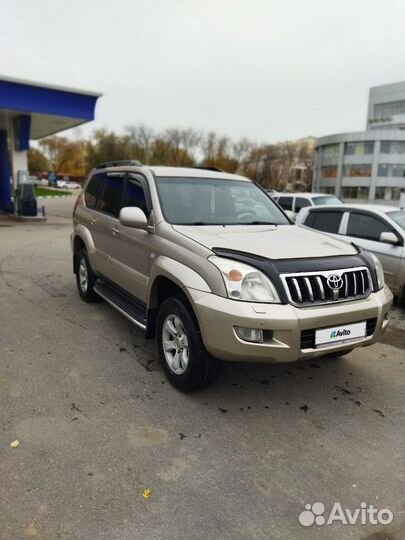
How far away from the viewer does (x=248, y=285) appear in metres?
2.99

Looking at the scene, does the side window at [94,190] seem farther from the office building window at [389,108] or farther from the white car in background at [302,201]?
the office building window at [389,108]

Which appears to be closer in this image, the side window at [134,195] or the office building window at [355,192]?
the side window at [134,195]

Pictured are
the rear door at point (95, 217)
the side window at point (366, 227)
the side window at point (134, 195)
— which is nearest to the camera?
the side window at point (134, 195)

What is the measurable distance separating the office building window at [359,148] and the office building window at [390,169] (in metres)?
3.29

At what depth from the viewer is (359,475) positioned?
260 cm

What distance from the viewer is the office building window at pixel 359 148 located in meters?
69.9

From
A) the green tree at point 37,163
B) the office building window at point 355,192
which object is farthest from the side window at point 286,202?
the green tree at point 37,163

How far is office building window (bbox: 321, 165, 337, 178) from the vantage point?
244ft

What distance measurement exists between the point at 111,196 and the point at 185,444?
329 centimetres

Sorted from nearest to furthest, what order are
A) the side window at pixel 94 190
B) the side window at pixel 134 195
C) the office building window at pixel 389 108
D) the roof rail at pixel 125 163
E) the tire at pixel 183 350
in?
the tire at pixel 183 350
the side window at pixel 134 195
the roof rail at pixel 125 163
the side window at pixel 94 190
the office building window at pixel 389 108

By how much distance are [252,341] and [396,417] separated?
1.42 meters

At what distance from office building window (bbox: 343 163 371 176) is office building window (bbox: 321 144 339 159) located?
3215mm

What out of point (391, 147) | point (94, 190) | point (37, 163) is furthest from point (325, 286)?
point (37, 163)
